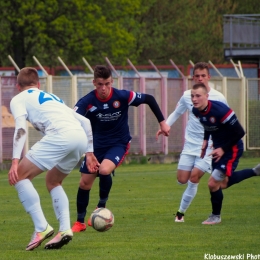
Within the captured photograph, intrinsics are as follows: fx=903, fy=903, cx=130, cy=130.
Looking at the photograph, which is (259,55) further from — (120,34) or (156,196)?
(156,196)

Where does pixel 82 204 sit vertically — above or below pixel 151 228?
above

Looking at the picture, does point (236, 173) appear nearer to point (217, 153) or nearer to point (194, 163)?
point (194, 163)

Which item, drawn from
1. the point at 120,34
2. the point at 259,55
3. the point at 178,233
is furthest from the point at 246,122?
the point at 178,233

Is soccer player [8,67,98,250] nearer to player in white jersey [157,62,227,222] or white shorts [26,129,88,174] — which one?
white shorts [26,129,88,174]

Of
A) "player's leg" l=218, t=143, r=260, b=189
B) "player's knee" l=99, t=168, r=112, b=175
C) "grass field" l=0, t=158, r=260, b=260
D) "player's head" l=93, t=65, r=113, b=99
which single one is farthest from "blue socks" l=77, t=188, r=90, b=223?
"player's leg" l=218, t=143, r=260, b=189

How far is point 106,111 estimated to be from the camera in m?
11.1

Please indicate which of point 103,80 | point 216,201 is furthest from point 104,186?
point 216,201

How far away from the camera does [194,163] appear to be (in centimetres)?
1245

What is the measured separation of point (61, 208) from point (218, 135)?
2.96 m

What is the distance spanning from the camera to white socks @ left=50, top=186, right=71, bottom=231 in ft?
29.3

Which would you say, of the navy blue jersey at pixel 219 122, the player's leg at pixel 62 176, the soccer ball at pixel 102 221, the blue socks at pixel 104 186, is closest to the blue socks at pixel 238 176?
the navy blue jersey at pixel 219 122

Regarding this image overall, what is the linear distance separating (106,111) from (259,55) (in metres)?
24.3

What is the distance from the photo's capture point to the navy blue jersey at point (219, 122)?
11.0m

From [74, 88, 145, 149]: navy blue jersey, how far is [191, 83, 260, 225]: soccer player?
75cm
